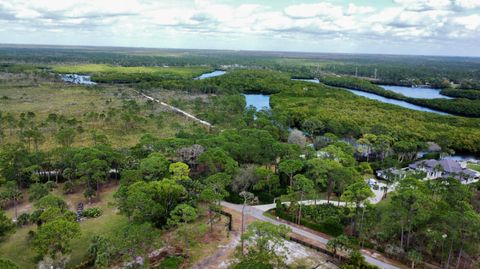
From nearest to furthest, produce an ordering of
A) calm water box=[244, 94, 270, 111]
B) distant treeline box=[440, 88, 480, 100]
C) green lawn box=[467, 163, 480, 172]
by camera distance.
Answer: green lawn box=[467, 163, 480, 172] < calm water box=[244, 94, 270, 111] < distant treeline box=[440, 88, 480, 100]

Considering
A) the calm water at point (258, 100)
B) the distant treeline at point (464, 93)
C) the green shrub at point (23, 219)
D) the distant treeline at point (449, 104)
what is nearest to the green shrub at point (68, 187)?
the green shrub at point (23, 219)

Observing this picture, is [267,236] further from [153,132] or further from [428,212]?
[153,132]

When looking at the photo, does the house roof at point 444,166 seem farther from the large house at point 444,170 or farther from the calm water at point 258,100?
the calm water at point 258,100

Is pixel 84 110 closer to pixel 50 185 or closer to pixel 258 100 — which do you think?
pixel 50 185

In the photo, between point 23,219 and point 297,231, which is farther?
point 297,231

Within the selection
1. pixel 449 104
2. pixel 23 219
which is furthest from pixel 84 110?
pixel 449 104

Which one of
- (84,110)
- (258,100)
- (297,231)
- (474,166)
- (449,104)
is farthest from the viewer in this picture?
(258,100)

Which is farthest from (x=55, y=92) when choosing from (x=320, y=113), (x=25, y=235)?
(x=25, y=235)

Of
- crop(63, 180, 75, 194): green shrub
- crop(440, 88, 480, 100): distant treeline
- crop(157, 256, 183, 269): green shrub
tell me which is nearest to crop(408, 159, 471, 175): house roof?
crop(157, 256, 183, 269): green shrub

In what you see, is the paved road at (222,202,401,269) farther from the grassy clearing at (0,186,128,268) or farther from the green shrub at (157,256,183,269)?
the grassy clearing at (0,186,128,268)
